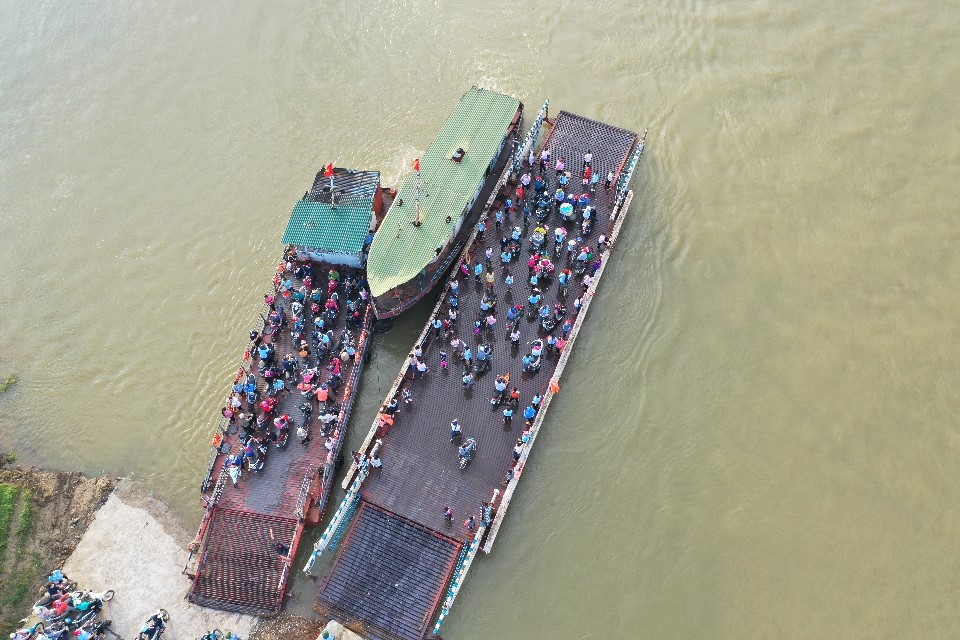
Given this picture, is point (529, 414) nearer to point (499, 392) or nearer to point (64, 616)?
point (499, 392)

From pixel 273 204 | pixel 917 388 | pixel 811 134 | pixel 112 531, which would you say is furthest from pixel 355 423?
pixel 811 134

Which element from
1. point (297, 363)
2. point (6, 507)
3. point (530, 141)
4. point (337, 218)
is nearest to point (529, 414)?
point (297, 363)

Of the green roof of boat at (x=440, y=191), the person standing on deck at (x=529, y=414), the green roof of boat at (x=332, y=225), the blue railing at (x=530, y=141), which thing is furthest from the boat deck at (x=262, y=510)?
the blue railing at (x=530, y=141)

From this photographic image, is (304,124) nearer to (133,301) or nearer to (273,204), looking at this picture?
(273,204)

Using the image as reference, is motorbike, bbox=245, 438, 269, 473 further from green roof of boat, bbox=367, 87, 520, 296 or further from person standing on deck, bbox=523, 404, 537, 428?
person standing on deck, bbox=523, 404, 537, 428

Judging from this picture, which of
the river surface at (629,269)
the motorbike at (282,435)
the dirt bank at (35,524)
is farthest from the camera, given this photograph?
the motorbike at (282,435)

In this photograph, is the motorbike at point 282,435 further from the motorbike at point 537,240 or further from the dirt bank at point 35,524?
the motorbike at point 537,240

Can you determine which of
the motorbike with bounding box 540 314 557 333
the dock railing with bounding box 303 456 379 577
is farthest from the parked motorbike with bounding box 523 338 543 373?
the dock railing with bounding box 303 456 379 577
